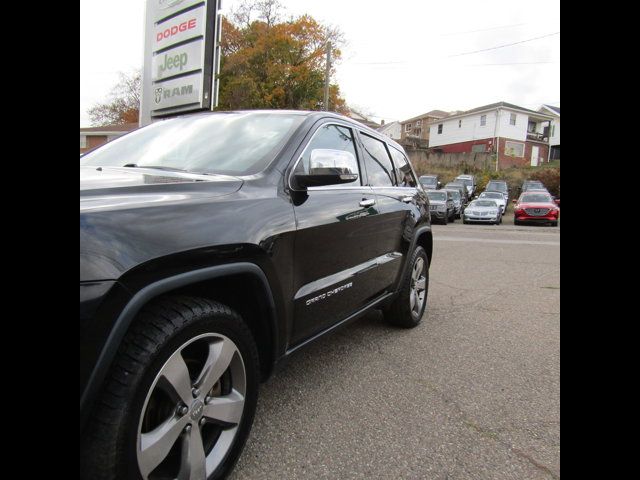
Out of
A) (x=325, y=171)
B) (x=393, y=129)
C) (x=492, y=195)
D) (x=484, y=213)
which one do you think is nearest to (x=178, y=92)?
(x=325, y=171)

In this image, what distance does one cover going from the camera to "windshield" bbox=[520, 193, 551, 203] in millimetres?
20062

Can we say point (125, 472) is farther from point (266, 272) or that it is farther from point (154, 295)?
point (266, 272)

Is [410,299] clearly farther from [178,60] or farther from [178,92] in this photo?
[178,60]

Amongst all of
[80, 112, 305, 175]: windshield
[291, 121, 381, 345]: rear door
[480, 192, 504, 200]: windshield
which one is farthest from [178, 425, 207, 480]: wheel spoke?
[480, 192, 504, 200]: windshield

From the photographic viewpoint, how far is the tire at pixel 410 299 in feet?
13.3

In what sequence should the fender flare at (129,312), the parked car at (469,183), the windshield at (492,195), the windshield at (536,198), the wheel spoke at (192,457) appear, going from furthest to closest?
1. the parked car at (469,183)
2. the windshield at (492,195)
3. the windshield at (536,198)
4. the wheel spoke at (192,457)
5. the fender flare at (129,312)

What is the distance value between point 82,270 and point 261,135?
5.05 feet

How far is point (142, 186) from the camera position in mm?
1833

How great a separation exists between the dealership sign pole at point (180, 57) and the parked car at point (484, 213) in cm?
1437

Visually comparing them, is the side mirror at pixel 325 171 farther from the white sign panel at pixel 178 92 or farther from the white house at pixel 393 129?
the white house at pixel 393 129

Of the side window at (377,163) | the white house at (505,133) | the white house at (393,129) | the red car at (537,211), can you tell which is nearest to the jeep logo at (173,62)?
the side window at (377,163)

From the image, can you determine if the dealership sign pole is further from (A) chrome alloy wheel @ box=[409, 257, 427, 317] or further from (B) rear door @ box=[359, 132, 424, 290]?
(A) chrome alloy wheel @ box=[409, 257, 427, 317]
